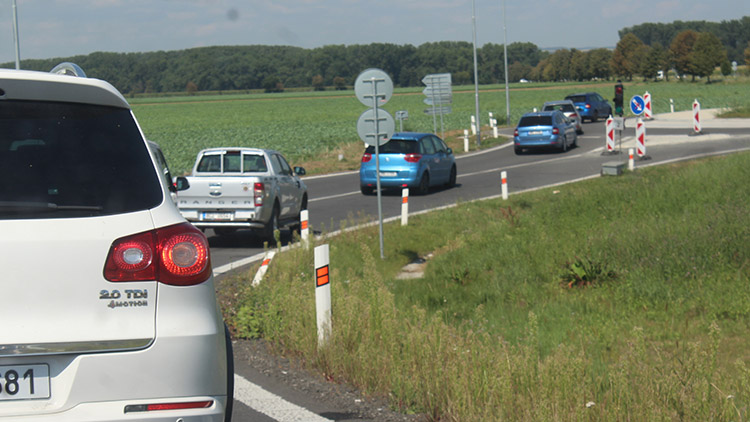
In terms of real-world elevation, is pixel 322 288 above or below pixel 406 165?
above

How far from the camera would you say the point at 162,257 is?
11.9 feet

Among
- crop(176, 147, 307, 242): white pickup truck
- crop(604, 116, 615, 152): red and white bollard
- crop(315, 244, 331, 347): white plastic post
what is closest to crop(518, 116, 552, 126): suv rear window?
crop(604, 116, 615, 152): red and white bollard

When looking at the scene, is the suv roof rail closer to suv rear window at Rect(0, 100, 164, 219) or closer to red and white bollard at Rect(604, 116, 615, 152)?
suv rear window at Rect(0, 100, 164, 219)

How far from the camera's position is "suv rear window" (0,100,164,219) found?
3.45 metres

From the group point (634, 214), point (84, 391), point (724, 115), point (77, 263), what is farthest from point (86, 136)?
point (724, 115)

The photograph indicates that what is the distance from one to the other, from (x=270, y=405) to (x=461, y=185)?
828 inches

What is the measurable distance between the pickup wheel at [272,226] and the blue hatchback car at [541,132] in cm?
2155

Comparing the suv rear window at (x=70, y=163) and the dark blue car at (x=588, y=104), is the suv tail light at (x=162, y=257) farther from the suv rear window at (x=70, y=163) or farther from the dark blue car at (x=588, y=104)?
the dark blue car at (x=588, y=104)

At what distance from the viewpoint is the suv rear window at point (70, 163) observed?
345 cm

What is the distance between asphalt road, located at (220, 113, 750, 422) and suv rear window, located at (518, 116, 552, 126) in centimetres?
134

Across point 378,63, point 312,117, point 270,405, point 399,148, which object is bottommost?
point 270,405

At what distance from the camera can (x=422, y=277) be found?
12.5m

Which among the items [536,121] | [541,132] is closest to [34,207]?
[541,132]

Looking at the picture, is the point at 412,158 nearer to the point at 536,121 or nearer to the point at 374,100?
the point at 374,100
